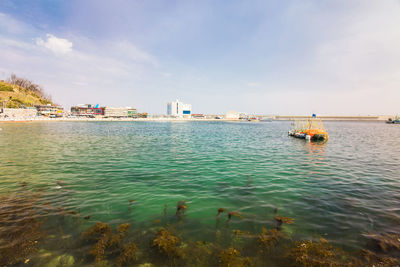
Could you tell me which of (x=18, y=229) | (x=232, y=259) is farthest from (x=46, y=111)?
(x=232, y=259)

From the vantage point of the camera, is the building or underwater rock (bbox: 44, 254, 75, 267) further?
the building

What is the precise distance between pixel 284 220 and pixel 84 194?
11274mm

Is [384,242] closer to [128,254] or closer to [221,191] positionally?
[221,191]

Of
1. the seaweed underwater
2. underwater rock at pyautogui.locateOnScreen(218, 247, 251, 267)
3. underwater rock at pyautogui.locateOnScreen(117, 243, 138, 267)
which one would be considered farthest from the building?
underwater rock at pyautogui.locateOnScreen(218, 247, 251, 267)

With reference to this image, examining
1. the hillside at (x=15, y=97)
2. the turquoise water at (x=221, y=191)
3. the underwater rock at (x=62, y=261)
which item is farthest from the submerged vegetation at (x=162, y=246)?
the hillside at (x=15, y=97)

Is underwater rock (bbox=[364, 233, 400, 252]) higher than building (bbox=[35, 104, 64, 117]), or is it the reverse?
building (bbox=[35, 104, 64, 117])

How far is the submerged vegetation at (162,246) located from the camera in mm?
5527

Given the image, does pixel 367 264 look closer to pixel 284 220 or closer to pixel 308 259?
pixel 308 259

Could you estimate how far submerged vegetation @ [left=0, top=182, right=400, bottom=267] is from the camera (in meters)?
5.53

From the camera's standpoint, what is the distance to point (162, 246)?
6.13 meters

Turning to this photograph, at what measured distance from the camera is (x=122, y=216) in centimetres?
827

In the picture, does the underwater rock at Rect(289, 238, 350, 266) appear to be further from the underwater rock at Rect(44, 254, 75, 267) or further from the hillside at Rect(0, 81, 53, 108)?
the hillside at Rect(0, 81, 53, 108)

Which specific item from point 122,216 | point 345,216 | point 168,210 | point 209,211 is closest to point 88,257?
point 122,216

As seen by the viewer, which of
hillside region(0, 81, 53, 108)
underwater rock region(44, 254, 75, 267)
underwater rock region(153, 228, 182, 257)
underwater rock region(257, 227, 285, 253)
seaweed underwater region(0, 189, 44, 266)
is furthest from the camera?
hillside region(0, 81, 53, 108)
